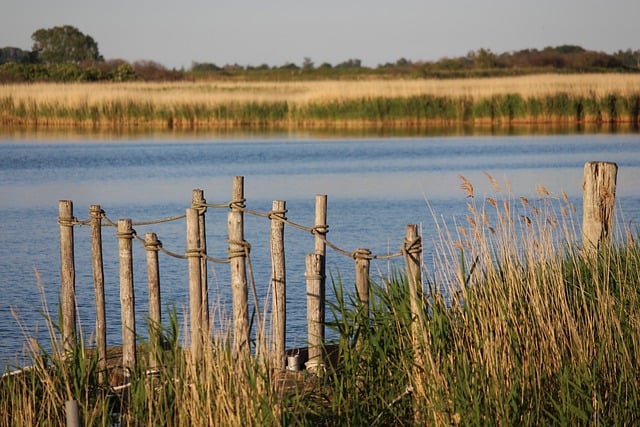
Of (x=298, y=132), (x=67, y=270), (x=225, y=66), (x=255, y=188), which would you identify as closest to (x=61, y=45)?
(x=225, y=66)

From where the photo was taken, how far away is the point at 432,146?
3188 cm

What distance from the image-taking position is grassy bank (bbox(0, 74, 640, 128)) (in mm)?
36719

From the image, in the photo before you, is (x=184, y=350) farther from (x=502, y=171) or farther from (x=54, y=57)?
(x=54, y=57)

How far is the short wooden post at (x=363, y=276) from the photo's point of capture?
24.9 ft

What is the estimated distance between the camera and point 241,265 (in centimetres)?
799

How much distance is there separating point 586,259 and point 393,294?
1.80 metres

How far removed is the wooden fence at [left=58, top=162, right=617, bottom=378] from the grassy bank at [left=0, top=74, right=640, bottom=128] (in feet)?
92.4

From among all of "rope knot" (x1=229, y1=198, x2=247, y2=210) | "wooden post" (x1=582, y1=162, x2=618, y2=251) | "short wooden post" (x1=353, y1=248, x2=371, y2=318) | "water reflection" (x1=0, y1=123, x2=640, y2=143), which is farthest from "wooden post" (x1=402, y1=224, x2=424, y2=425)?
"water reflection" (x1=0, y1=123, x2=640, y2=143)

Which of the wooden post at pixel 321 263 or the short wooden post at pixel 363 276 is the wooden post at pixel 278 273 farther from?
the short wooden post at pixel 363 276

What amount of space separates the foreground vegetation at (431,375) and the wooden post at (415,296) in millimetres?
19

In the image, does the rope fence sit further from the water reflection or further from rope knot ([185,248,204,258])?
the water reflection

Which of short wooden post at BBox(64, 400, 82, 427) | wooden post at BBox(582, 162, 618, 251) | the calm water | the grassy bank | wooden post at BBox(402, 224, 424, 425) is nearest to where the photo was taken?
short wooden post at BBox(64, 400, 82, 427)

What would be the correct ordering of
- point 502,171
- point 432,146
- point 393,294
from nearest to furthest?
point 393,294
point 502,171
point 432,146

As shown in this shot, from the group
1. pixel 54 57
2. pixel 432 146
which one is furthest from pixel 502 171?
pixel 54 57
